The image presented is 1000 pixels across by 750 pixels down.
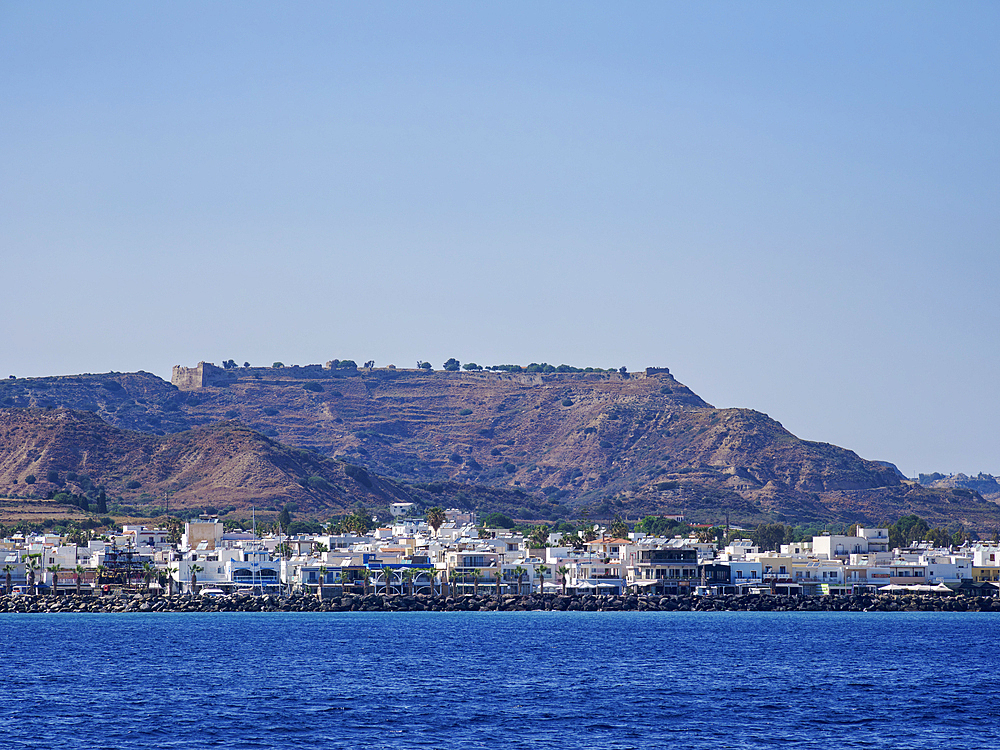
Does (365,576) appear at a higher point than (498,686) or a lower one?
higher

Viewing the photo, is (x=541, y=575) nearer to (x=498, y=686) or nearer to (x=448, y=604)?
(x=448, y=604)

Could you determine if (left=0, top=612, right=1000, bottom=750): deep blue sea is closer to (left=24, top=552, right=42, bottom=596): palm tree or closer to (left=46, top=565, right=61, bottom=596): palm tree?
(left=24, top=552, right=42, bottom=596): palm tree

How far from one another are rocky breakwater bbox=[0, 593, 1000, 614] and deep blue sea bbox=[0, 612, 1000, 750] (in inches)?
973

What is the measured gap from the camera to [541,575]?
478ft

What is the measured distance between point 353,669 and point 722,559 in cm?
8682

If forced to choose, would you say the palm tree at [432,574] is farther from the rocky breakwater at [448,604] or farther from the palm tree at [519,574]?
the palm tree at [519,574]

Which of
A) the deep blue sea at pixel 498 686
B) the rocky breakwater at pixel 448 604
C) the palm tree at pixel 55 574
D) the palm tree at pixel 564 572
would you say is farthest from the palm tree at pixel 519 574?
the palm tree at pixel 55 574

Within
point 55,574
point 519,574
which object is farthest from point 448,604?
point 55,574

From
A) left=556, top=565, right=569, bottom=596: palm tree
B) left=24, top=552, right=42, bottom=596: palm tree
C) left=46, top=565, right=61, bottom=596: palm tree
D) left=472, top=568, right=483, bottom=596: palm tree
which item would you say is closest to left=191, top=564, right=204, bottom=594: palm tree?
left=46, top=565, right=61, bottom=596: palm tree

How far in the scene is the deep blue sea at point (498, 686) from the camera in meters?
53.0

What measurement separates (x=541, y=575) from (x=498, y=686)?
7765 centimetres

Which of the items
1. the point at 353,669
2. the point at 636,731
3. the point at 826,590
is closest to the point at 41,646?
the point at 353,669

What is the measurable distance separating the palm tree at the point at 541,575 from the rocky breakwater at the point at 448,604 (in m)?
4.35

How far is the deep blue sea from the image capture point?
2085 inches
